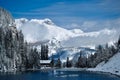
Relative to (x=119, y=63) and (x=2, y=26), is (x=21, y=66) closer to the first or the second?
(x=2, y=26)

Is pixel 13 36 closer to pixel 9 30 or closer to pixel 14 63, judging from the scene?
pixel 9 30

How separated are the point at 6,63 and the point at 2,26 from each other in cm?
2948

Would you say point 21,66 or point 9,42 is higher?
point 9,42

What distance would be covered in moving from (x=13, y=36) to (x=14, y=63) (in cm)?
2163

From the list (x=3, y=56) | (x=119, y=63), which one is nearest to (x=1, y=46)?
(x=3, y=56)

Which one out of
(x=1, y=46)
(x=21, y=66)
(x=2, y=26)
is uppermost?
(x=2, y=26)

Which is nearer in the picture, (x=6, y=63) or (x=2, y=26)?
(x=6, y=63)

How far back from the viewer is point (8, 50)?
18112cm

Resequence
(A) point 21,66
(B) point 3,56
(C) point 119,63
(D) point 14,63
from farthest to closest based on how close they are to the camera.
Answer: (A) point 21,66
(D) point 14,63
(B) point 3,56
(C) point 119,63

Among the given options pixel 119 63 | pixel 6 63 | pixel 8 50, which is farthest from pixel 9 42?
pixel 119 63

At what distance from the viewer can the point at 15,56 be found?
18938 cm

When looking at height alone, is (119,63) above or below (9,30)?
below

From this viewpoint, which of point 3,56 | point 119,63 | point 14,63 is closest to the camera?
point 119,63

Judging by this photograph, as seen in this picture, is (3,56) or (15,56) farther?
(15,56)
